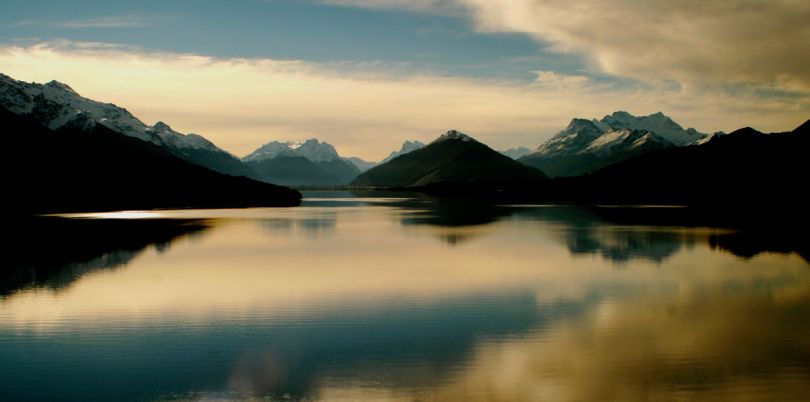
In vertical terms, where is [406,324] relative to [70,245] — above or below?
below

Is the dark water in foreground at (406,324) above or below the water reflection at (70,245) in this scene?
below

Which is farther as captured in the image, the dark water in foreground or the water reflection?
the water reflection

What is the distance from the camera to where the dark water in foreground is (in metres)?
22.5

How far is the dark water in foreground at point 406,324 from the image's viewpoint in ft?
73.7

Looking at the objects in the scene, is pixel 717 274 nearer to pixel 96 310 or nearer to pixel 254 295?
pixel 254 295

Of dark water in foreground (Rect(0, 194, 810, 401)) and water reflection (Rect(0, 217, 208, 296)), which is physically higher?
water reflection (Rect(0, 217, 208, 296))

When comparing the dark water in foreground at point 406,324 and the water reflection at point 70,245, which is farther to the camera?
the water reflection at point 70,245

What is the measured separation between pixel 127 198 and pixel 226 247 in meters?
142

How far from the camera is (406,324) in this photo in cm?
3180

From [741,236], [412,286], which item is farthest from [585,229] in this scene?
[412,286]

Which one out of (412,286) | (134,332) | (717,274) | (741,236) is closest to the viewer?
(134,332)

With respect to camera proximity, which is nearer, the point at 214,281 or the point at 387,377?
the point at 387,377

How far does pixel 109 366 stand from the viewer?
24.6m

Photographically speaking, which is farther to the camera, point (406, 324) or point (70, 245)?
point (70, 245)
